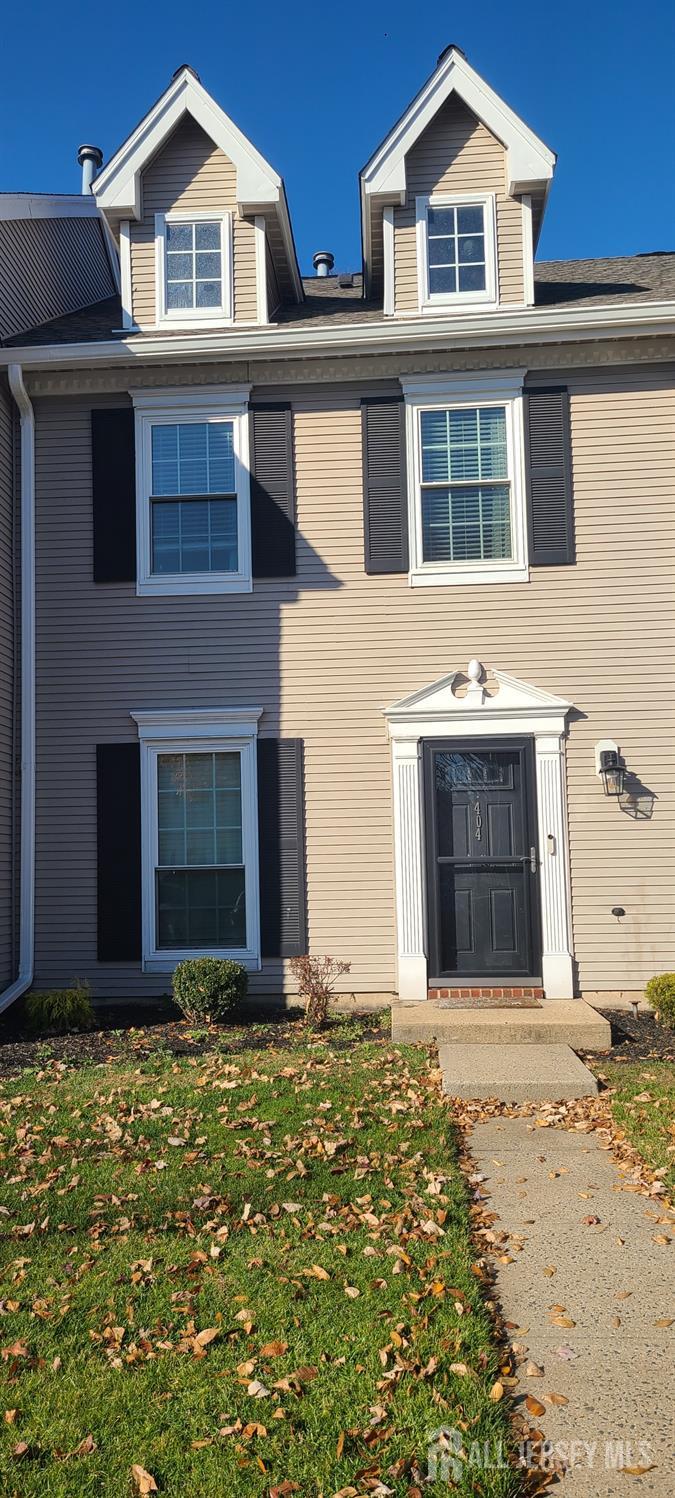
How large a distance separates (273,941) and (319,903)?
500mm

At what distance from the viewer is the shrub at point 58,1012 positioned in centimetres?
758

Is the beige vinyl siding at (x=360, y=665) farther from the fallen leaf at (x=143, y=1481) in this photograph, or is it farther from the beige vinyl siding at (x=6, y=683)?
the fallen leaf at (x=143, y=1481)

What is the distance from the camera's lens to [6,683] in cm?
845

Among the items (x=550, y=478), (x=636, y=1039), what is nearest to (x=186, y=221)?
(x=550, y=478)

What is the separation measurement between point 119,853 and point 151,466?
343 centimetres

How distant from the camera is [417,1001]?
8023 millimetres

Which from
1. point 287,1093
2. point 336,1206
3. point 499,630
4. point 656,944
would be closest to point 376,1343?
point 336,1206

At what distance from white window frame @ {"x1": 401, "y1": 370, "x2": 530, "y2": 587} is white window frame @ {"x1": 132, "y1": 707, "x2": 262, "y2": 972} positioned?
77.6 inches

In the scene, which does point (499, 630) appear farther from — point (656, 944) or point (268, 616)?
point (656, 944)

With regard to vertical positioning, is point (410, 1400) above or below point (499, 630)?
below

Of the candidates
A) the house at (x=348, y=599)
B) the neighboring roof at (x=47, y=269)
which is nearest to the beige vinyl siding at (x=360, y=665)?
the house at (x=348, y=599)

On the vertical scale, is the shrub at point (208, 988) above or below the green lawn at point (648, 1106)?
above

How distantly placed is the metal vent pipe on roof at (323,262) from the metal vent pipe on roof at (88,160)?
129 inches
